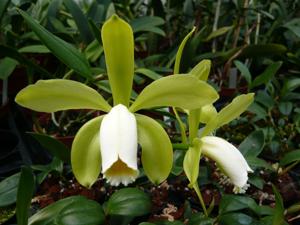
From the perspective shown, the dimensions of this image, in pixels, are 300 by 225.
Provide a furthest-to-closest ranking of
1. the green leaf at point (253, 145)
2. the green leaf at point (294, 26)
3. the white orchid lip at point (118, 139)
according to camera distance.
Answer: the green leaf at point (294, 26) < the green leaf at point (253, 145) < the white orchid lip at point (118, 139)

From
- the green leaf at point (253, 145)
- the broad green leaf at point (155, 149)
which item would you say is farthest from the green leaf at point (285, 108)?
the broad green leaf at point (155, 149)

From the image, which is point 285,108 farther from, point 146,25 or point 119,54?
point 119,54

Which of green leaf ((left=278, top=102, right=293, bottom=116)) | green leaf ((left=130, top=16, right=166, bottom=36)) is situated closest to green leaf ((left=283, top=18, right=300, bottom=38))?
green leaf ((left=278, top=102, right=293, bottom=116))

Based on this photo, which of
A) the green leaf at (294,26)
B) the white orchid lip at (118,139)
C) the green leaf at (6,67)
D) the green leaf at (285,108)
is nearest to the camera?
the white orchid lip at (118,139)

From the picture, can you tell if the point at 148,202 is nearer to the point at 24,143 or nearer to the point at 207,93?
the point at 207,93

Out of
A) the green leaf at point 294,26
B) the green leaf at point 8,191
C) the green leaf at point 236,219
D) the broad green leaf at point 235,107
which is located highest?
the broad green leaf at point 235,107

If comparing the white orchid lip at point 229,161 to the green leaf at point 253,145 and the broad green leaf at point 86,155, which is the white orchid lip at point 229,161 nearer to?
the broad green leaf at point 86,155

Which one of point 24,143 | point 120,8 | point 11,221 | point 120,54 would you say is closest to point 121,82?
point 120,54
